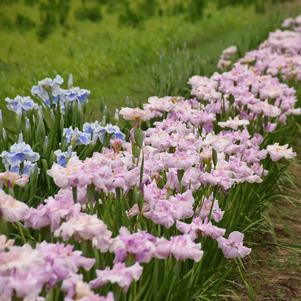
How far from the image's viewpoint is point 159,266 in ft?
9.67

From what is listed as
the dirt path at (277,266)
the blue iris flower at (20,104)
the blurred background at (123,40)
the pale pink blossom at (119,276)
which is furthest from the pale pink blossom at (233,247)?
the blurred background at (123,40)

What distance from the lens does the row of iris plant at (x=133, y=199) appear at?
7.97ft

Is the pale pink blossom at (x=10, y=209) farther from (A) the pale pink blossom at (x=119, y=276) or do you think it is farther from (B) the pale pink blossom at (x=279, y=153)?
(B) the pale pink blossom at (x=279, y=153)

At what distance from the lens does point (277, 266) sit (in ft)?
13.3

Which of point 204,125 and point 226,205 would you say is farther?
point 204,125

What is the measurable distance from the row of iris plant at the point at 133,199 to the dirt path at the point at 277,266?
151 mm

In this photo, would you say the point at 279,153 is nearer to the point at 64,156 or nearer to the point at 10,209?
the point at 64,156

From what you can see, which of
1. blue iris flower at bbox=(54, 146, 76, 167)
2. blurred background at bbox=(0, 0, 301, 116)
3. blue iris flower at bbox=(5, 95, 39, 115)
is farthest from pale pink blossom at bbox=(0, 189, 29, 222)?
blurred background at bbox=(0, 0, 301, 116)

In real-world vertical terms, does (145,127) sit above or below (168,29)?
above

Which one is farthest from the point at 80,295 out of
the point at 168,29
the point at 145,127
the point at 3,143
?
the point at 168,29

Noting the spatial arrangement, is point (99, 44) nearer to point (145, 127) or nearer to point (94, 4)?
point (94, 4)

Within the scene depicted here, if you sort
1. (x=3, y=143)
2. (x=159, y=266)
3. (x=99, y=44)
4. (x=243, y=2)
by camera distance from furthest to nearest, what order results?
(x=243, y=2), (x=99, y=44), (x=3, y=143), (x=159, y=266)

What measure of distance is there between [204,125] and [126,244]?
213 centimetres

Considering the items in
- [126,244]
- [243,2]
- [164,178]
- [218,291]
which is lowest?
[243,2]
